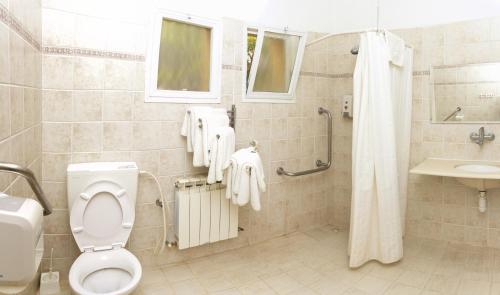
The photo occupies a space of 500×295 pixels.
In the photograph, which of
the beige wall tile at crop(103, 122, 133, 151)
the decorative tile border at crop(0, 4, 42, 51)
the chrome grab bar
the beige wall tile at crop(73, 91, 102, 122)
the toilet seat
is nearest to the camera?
the chrome grab bar

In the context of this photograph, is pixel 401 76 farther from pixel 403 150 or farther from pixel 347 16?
pixel 347 16

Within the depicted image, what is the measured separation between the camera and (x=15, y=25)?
1504mm

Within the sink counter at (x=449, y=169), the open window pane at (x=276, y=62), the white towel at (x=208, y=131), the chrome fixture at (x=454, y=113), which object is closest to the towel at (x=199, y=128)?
the white towel at (x=208, y=131)

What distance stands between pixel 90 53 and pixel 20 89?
674 millimetres

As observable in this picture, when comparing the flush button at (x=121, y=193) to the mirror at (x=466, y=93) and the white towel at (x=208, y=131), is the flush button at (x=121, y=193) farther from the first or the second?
the mirror at (x=466, y=93)

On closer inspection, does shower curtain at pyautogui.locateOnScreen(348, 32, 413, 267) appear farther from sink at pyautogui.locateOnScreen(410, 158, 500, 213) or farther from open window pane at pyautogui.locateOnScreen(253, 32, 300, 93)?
open window pane at pyautogui.locateOnScreen(253, 32, 300, 93)

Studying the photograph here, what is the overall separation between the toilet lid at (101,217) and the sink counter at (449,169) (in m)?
2.02

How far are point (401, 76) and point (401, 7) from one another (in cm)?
73

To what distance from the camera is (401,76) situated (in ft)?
9.34

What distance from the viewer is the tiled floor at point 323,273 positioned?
7.55 feet

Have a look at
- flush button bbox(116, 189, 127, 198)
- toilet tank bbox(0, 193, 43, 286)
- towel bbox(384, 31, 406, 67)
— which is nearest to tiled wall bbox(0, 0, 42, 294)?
flush button bbox(116, 189, 127, 198)

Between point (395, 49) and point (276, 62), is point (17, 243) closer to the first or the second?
point (276, 62)

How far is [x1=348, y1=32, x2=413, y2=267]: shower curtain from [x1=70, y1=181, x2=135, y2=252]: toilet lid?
1.64 m

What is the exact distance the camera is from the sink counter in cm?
233
